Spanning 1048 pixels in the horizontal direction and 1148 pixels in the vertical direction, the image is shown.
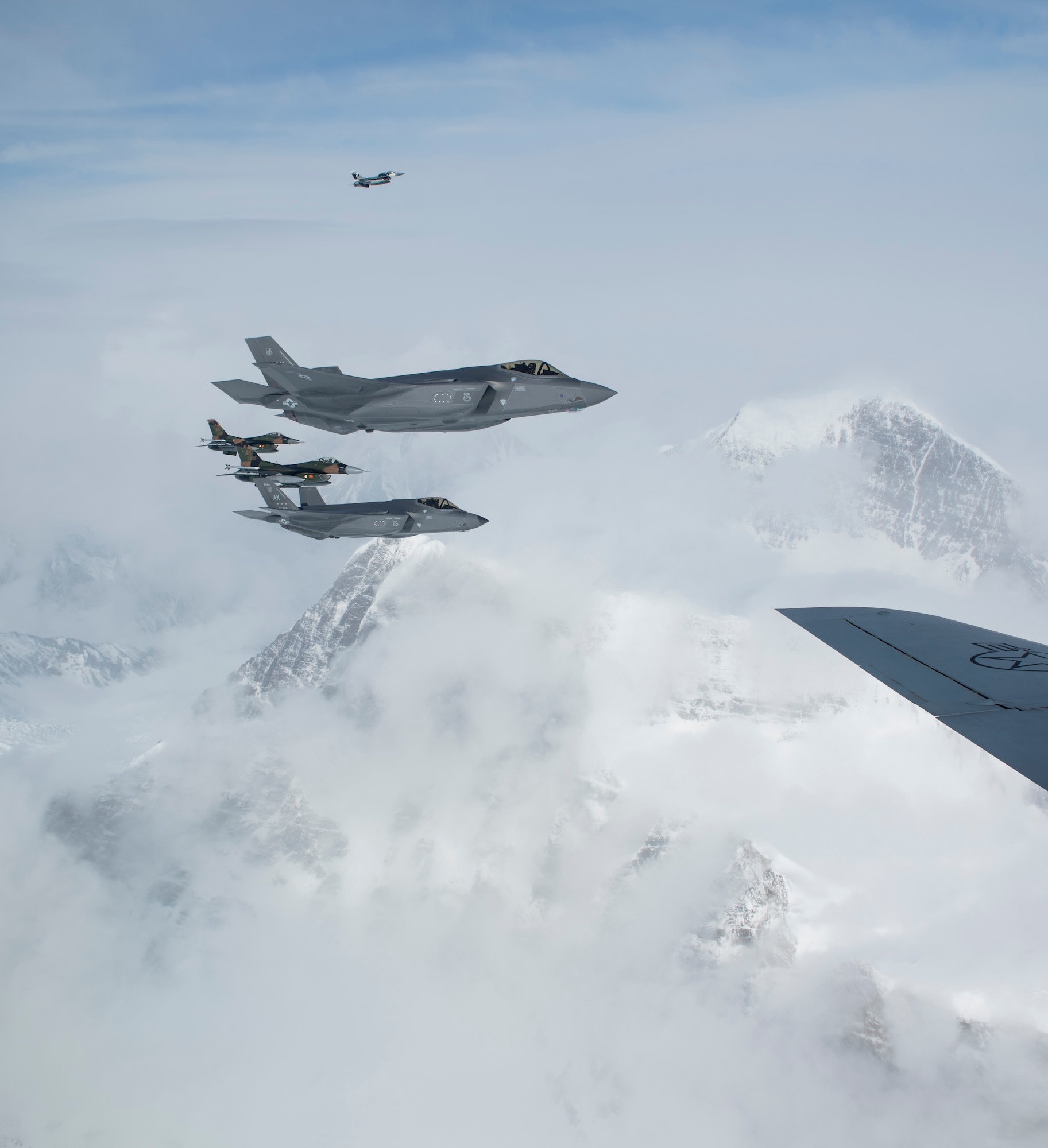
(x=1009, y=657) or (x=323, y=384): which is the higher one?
(x=323, y=384)

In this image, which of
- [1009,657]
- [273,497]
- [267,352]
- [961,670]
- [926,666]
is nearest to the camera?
[961,670]

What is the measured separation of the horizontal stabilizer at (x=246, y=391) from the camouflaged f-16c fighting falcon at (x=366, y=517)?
18021 millimetres

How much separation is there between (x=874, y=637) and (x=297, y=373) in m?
43.4

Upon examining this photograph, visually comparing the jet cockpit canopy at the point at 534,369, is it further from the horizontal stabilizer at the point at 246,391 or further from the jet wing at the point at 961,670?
the jet wing at the point at 961,670

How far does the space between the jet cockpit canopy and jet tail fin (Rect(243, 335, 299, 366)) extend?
15.8 m

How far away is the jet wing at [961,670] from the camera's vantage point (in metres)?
14.2

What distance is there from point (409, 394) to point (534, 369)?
10060 mm

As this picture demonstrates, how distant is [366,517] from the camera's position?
74.3m

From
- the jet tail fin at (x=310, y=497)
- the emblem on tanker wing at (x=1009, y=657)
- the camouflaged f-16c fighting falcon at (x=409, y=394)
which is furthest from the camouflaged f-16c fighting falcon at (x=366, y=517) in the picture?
the emblem on tanker wing at (x=1009, y=657)

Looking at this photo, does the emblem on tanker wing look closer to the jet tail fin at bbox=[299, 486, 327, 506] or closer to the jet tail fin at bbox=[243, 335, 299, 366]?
the jet tail fin at bbox=[243, 335, 299, 366]

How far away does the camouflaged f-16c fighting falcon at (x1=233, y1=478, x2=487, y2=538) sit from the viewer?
2847 inches

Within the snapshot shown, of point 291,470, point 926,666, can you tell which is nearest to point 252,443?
point 291,470

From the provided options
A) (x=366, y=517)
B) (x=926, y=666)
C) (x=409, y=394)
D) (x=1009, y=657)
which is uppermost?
(x=409, y=394)

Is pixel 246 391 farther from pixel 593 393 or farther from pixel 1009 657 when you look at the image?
pixel 1009 657
